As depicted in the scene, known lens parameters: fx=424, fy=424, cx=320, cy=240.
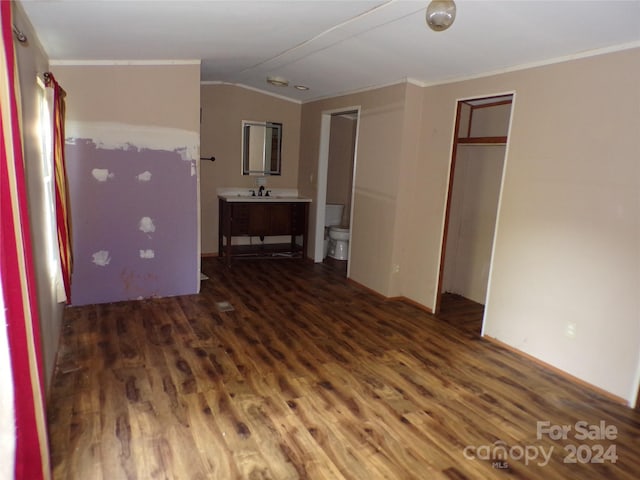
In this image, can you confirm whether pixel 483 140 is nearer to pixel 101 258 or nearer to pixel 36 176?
pixel 36 176

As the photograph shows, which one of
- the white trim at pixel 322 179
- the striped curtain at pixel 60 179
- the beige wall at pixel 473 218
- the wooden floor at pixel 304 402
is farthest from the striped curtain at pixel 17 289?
the white trim at pixel 322 179

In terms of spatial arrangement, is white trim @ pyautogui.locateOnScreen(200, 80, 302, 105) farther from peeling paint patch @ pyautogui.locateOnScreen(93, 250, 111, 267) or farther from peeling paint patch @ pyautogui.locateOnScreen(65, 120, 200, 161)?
peeling paint patch @ pyautogui.locateOnScreen(93, 250, 111, 267)

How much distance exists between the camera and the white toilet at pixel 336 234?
238 inches

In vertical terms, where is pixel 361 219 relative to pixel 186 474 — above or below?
above

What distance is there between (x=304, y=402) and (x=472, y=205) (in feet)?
9.28

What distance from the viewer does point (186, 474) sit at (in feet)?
6.23

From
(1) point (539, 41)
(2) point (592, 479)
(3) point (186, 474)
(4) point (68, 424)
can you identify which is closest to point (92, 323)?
(4) point (68, 424)

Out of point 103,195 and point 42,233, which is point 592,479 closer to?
point 42,233

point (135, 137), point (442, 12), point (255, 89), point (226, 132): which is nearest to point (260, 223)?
point (226, 132)

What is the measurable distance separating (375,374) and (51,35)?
3103 mm

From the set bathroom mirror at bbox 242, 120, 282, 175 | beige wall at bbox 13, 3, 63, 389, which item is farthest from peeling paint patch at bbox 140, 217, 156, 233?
bathroom mirror at bbox 242, 120, 282, 175

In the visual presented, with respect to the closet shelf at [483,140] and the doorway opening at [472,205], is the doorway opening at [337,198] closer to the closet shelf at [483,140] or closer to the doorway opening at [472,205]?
the doorway opening at [472,205]

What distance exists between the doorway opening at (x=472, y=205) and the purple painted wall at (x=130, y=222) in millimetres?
2524

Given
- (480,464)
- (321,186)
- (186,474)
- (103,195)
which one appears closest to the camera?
(186,474)
